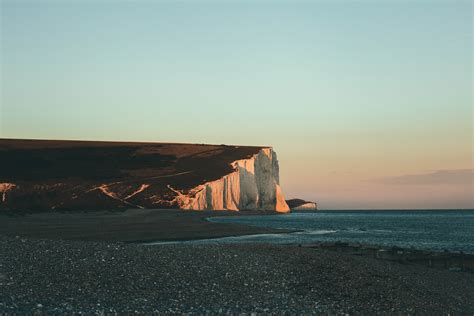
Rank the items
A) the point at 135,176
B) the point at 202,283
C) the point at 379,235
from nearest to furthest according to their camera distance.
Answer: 1. the point at 202,283
2. the point at 379,235
3. the point at 135,176

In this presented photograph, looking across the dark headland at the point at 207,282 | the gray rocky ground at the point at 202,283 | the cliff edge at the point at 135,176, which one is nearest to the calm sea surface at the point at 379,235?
the dark headland at the point at 207,282

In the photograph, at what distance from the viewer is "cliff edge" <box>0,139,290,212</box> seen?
389 feet

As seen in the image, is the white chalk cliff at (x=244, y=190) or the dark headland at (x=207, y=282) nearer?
the dark headland at (x=207, y=282)

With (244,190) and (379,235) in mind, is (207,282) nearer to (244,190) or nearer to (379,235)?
(379,235)

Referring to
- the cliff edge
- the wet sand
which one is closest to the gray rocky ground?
the wet sand

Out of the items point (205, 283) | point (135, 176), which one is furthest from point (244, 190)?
point (205, 283)

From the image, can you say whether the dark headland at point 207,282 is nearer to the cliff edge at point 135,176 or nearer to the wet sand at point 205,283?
the wet sand at point 205,283

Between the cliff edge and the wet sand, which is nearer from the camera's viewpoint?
the wet sand

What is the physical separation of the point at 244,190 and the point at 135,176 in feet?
98.2

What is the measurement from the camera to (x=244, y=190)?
5802 inches

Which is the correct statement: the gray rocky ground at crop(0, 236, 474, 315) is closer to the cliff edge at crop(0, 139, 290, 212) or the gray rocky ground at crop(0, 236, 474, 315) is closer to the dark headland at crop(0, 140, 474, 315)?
the dark headland at crop(0, 140, 474, 315)

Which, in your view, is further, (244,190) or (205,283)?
(244,190)

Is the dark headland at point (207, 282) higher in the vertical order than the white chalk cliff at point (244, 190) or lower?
lower

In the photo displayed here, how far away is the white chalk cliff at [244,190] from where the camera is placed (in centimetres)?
12675
